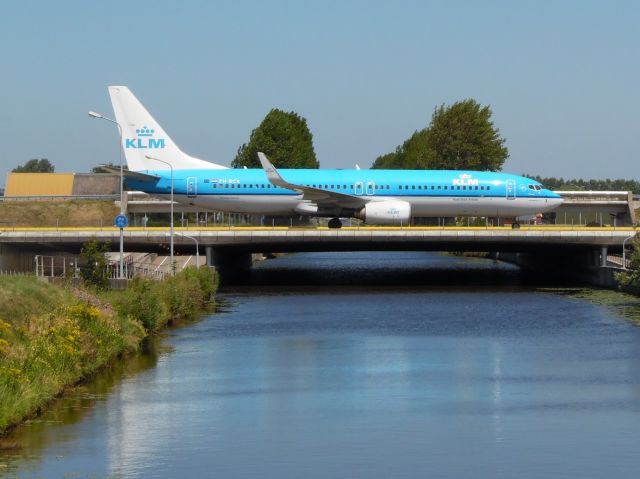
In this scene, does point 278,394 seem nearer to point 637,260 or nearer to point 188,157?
point 637,260

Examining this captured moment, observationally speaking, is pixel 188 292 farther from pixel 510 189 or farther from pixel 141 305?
pixel 510 189

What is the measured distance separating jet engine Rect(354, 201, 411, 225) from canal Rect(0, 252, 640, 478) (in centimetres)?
2080

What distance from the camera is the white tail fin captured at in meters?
103

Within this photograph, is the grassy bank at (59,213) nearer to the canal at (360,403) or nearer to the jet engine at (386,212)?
the jet engine at (386,212)

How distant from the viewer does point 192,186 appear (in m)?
Answer: 98.4

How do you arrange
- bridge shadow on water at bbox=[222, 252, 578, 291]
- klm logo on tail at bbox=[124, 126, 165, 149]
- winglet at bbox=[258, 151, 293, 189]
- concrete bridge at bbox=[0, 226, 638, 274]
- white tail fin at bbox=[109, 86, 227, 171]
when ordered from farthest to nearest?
klm logo on tail at bbox=[124, 126, 165, 149] < bridge shadow on water at bbox=[222, 252, 578, 291] < white tail fin at bbox=[109, 86, 227, 171] < concrete bridge at bbox=[0, 226, 638, 274] < winglet at bbox=[258, 151, 293, 189]

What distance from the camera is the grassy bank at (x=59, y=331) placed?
39812mm

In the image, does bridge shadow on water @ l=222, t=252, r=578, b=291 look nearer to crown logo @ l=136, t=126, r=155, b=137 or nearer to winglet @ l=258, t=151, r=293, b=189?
winglet @ l=258, t=151, r=293, b=189

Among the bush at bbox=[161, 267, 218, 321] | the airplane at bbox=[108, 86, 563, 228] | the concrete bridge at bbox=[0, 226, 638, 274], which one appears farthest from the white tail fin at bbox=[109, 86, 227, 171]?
the bush at bbox=[161, 267, 218, 321]

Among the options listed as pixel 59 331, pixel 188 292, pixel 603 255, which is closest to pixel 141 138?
pixel 188 292

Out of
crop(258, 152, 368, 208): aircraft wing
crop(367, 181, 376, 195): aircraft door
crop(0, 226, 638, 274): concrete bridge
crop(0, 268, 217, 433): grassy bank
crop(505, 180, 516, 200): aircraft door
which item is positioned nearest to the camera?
crop(0, 268, 217, 433): grassy bank

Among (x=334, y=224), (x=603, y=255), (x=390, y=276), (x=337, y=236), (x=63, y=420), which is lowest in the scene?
(x=63, y=420)

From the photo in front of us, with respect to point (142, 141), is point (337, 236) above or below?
below

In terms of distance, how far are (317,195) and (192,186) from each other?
33.3 ft
